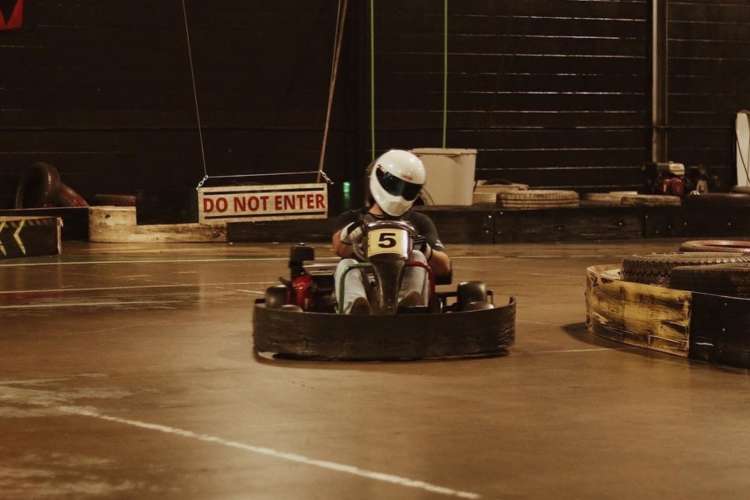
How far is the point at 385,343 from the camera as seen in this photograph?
20.6 ft

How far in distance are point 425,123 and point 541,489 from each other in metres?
13.0

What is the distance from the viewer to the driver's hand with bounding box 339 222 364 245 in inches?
262

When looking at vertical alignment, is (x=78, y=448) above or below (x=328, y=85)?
below

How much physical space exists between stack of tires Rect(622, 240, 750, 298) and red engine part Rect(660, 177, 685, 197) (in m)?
8.33

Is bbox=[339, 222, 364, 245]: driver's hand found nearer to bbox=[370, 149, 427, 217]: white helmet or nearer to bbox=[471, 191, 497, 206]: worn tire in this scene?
bbox=[370, 149, 427, 217]: white helmet

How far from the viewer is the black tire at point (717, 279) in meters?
6.59

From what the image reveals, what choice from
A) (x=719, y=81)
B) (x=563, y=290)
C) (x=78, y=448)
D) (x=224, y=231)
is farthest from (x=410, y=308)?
(x=719, y=81)

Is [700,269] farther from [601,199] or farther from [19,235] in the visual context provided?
[601,199]

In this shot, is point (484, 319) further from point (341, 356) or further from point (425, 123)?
point (425, 123)

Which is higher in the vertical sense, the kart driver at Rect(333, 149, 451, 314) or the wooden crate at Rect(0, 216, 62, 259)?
the kart driver at Rect(333, 149, 451, 314)

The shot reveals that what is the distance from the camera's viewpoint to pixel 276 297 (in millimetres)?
6852

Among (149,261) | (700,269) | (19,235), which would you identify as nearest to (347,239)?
(700,269)

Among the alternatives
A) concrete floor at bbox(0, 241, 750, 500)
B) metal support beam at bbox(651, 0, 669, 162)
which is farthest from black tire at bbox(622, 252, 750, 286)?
metal support beam at bbox(651, 0, 669, 162)

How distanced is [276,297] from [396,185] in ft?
2.59
